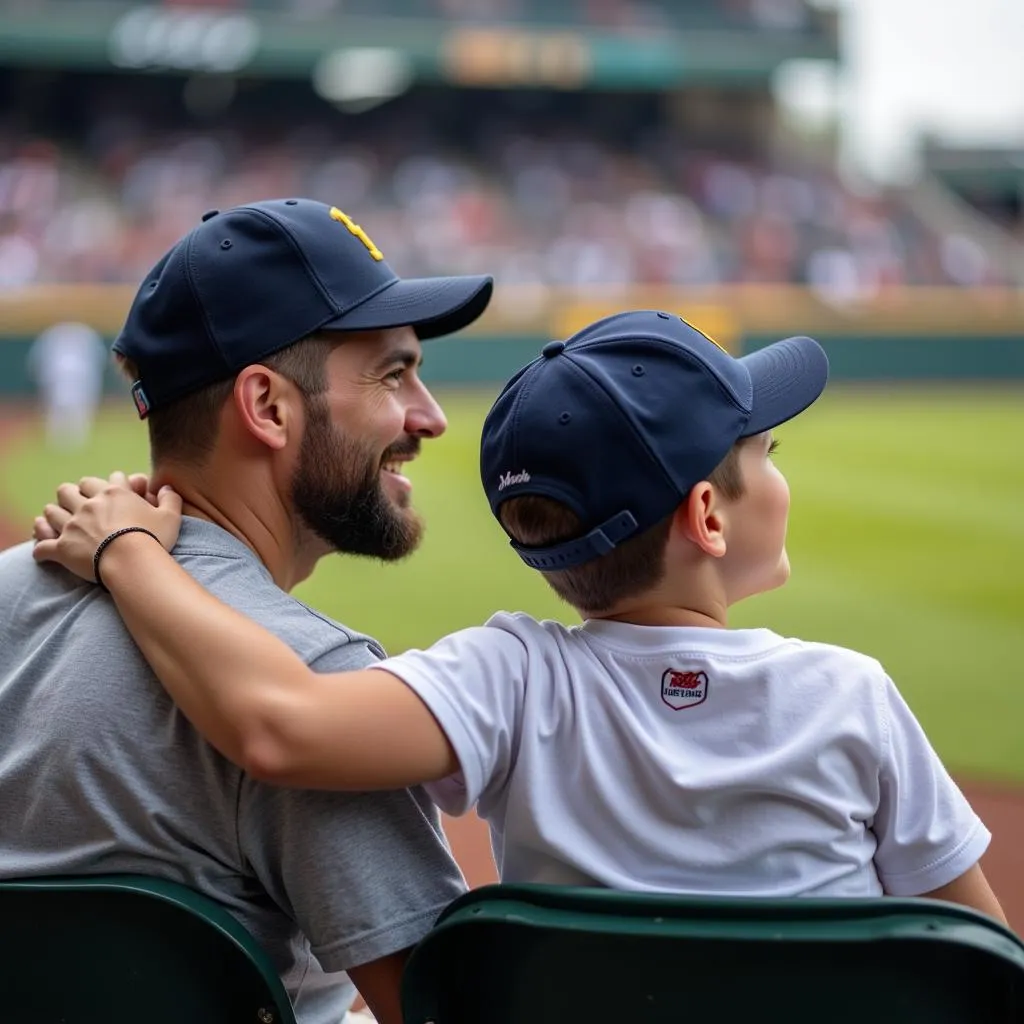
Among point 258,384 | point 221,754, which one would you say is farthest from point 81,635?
point 258,384

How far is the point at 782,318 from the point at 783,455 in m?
8.51

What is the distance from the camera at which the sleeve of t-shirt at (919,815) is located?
1594mm

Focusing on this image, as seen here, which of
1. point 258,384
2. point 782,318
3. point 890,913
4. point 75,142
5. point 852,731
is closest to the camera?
point 890,913

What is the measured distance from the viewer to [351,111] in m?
31.7

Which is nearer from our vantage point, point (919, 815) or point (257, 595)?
point (919, 815)

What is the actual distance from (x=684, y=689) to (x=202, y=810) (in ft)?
1.86

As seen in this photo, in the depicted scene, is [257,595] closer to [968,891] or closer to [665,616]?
[665,616]

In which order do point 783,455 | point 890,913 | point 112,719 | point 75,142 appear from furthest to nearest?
1. point 75,142
2. point 783,455
3. point 112,719
4. point 890,913

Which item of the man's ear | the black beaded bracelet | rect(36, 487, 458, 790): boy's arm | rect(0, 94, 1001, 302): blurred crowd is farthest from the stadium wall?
rect(36, 487, 458, 790): boy's arm

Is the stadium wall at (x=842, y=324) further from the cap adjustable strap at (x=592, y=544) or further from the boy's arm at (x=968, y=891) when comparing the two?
the boy's arm at (x=968, y=891)

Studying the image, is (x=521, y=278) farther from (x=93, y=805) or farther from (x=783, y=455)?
(x=93, y=805)

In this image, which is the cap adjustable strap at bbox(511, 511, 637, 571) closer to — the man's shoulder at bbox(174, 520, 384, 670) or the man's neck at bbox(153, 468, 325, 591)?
the man's shoulder at bbox(174, 520, 384, 670)

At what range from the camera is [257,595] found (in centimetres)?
176

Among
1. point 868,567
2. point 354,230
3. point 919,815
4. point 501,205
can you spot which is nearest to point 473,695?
point 919,815
